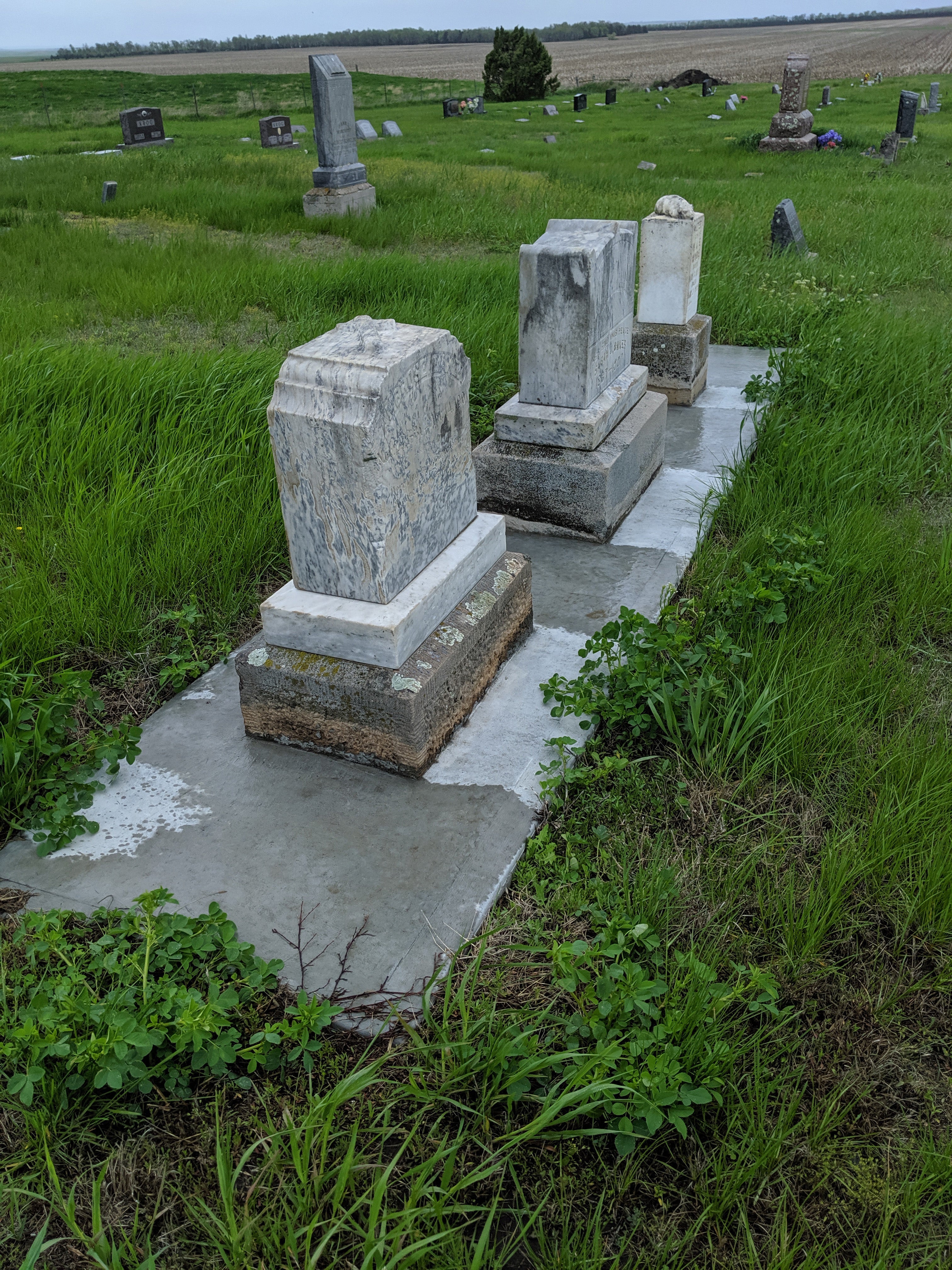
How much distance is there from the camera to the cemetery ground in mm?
1485

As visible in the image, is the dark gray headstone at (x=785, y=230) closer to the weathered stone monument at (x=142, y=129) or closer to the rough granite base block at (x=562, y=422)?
the rough granite base block at (x=562, y=422)

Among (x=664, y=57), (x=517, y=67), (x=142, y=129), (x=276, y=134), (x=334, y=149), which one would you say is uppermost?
(x=664, y=57)

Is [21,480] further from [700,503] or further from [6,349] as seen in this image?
[700,503]

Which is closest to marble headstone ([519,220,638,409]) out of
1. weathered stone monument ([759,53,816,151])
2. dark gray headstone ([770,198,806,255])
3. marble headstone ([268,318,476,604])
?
marble headstone ([268,318,476,604])

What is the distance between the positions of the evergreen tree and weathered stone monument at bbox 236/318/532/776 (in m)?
29.9

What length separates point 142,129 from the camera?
18094mm

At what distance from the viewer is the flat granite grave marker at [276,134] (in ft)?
59.0

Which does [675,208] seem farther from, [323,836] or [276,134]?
[276,134]

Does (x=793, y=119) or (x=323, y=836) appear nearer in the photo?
(x=323, y=836)

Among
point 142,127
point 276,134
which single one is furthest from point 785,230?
point 142,127

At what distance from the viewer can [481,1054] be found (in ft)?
5.43

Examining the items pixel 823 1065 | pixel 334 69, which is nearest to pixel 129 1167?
pixel 823 1065

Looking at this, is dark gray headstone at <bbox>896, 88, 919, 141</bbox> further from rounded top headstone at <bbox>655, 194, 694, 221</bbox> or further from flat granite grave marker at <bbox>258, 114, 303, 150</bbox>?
rounded top headstone at <bbox>655, 194, 694, 221</bbox>

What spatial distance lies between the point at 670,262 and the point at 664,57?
58850 mm
